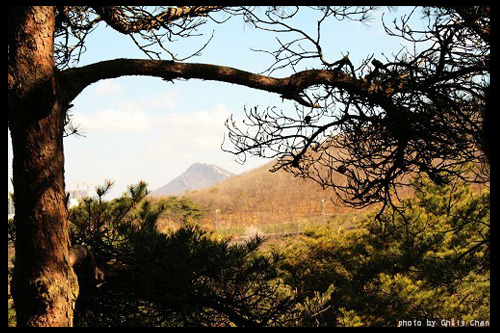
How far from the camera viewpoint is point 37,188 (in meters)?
2.71

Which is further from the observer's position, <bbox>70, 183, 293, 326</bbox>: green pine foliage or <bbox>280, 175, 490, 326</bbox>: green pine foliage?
<bbox>280, 175, 490, 326</bbox>: green pine foliage

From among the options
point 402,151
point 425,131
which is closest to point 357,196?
point 402,151

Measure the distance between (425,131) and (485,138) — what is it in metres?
0.44

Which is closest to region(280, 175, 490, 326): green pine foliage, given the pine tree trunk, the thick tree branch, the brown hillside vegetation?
the thick tree branch

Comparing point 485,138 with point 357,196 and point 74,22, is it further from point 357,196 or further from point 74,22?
point 74,22

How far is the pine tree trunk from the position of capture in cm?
268

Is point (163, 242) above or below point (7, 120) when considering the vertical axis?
below

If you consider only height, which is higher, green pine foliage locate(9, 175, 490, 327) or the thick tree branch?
the thick tree branch

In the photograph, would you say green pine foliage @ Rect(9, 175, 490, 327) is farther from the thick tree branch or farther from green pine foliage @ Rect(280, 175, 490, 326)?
the thick tree branch

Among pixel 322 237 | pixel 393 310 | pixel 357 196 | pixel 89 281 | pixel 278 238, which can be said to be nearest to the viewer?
pixel 89 281

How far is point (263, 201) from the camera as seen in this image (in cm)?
2381

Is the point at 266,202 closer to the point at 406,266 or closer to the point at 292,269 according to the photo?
the point at 292,269

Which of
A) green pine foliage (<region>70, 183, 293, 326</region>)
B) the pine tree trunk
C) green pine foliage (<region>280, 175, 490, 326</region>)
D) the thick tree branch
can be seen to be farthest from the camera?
green pine foliage (<region>280, 175, 490, 326</region>)

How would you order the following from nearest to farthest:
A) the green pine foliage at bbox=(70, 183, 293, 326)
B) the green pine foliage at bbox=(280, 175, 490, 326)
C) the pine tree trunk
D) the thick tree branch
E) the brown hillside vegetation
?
the pine tree trunk → the thick tree branch → the green pine foliage at bbox=(70, 183, 293, 326) → the green pine foliage at bbox=(280, 175, 490, 326) → the brown hillside vegetation
